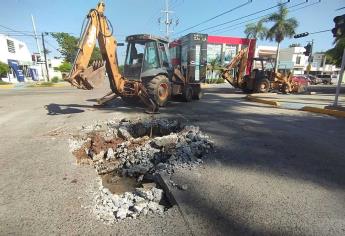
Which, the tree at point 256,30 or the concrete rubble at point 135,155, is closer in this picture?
the concrete rubble at point 135,155

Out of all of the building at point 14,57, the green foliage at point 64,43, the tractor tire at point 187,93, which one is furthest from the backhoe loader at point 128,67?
the green foliage at point 64,43

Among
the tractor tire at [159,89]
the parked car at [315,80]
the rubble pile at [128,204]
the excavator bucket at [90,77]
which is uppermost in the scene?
the excavator bucket at [90,77]

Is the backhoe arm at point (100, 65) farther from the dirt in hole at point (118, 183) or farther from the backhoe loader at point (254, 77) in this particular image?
the backhoe loader at point (254, 77)

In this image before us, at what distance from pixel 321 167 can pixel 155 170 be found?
9.67 feet

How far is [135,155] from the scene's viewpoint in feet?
17.7

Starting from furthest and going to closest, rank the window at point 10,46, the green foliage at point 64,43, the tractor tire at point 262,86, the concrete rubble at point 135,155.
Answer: the green foliage at point 64,43, the window at point 10,46, the tractor tire at point 262,86, the concrete rubble at point 135,155

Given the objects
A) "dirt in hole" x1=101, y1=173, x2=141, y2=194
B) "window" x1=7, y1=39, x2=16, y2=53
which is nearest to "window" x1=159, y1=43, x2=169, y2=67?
"dirt in hole" x1=101, y1=173, x2=141, y2=194

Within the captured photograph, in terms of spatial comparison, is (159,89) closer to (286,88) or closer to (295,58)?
(286,88)

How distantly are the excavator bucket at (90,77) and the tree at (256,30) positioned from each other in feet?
113

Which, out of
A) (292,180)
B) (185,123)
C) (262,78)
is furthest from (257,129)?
(262,78)

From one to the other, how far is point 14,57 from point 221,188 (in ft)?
153

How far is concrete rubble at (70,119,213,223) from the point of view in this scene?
11.5 ft

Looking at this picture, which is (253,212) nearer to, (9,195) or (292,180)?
(292,180)

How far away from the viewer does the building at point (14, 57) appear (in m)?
36.9
